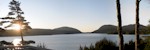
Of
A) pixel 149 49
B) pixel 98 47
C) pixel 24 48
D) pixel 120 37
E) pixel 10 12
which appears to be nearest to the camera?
pixel 120 37

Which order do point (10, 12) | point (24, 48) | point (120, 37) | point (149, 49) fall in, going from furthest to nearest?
point (10, 12)
point (24, 48)
point (149, 49)
point (120, 37)

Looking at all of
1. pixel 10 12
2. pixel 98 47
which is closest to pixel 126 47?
pixel 98 47

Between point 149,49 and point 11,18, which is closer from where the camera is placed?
point 149,49

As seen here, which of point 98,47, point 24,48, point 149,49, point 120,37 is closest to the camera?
point 120,37

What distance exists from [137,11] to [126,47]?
16.8 m

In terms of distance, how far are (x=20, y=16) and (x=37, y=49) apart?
26793mm

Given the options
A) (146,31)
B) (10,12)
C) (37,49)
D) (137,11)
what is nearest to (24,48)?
(37,49)

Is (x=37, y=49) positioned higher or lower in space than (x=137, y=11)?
lower

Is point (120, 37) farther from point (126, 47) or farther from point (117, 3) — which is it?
point (126, 47)

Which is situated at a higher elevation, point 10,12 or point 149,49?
point 10,12

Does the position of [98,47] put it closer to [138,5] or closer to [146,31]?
[146,31]

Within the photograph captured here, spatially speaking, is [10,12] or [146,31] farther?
[10,12]

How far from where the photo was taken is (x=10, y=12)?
5994 centimetres

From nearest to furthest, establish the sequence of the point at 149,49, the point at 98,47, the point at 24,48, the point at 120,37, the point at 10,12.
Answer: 1. the point at 120,37
2. the point at 149,49
3. the point at 24,48
4. the point at 98,47
5. the point at 10,12
